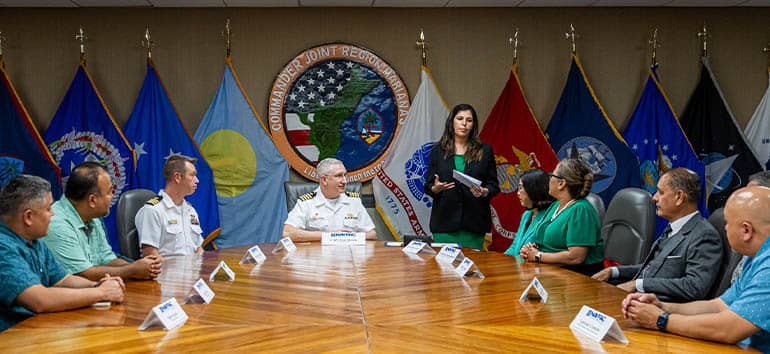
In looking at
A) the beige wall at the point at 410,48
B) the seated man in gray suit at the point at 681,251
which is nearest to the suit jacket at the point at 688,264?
the seated man in gray suit at the point at 681,251

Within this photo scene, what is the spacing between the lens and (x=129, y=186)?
5.54 metres

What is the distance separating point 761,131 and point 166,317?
5773mm

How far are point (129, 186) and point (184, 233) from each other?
6.75 ft

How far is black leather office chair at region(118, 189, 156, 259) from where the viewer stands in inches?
145

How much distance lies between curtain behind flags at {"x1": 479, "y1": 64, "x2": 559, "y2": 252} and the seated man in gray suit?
2756 mm

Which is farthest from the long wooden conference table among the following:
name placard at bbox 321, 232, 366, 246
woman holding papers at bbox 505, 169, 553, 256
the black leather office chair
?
name placard at bbox 321, 232, 366, 246

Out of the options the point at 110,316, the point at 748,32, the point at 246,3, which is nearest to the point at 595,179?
the point at 748,32

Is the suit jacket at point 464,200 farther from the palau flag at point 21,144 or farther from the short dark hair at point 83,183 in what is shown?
the palau flag at point 21,144

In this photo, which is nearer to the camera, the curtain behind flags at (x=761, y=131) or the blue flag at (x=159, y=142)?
the blue flag at (x=159, y=142)

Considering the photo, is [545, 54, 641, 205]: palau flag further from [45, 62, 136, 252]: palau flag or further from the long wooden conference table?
[45, 62, 136, 252]: palau flag

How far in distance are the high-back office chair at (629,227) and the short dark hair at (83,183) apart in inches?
103

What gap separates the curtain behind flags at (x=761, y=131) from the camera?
590cm

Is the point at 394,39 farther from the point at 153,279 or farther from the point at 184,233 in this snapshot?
the point at 153,279

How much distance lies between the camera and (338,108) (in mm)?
5941
